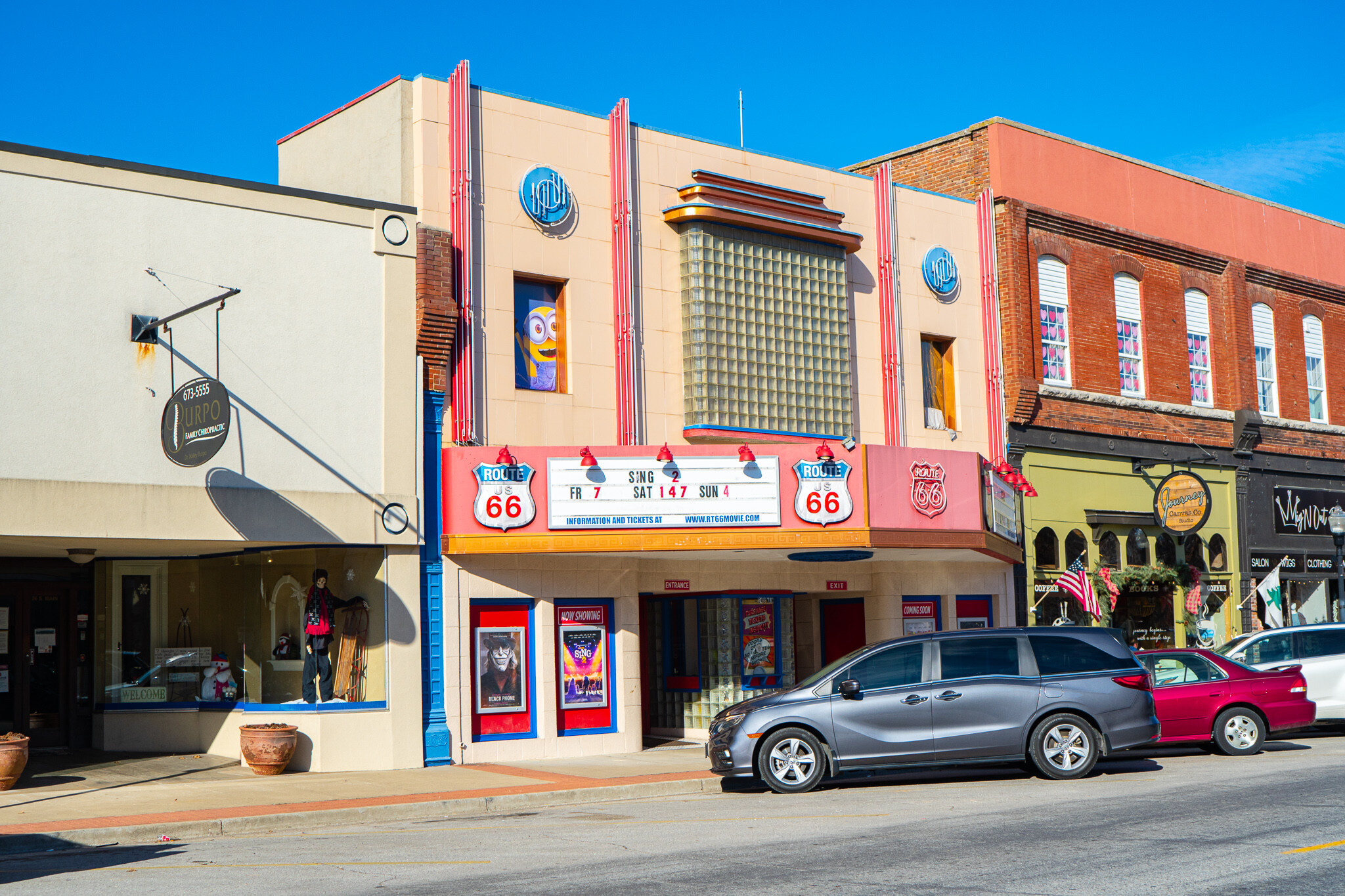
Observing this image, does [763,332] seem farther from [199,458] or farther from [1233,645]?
[199,458]

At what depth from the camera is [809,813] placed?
12633 mm

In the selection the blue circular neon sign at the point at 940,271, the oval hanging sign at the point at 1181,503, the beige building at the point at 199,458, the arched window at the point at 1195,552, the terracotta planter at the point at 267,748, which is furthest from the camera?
the arched window at the point at 1195,552

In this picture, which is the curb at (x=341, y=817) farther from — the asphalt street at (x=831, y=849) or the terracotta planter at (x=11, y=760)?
the terracotta planter at (x=11, y=760)

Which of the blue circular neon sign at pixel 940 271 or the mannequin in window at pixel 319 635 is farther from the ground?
the blue circular neon sign at pixel 940 271

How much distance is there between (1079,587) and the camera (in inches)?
963

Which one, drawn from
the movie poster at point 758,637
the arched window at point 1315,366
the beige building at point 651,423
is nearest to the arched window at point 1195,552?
the arched window at point 1315,366

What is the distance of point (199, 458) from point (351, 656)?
12.2 ft

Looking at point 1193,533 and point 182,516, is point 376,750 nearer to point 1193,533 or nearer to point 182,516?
point 182,516

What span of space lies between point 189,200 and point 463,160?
12.5 feet

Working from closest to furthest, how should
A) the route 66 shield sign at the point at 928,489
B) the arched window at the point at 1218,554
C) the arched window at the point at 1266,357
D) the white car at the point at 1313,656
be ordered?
the route 66 shield sign at the point at 928,489
the white car at the point at 1313,656
the arched window at the point at 1218,554
the arched window at the point at 1266,357

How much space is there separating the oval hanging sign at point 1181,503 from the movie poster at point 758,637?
943 centimetres

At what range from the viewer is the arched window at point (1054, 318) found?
84.5ft

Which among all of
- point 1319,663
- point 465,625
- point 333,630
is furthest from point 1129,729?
point 333,630

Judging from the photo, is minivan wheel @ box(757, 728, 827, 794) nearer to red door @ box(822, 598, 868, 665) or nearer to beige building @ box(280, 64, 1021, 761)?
beige building @ box(280, 64, 1021, 761)
